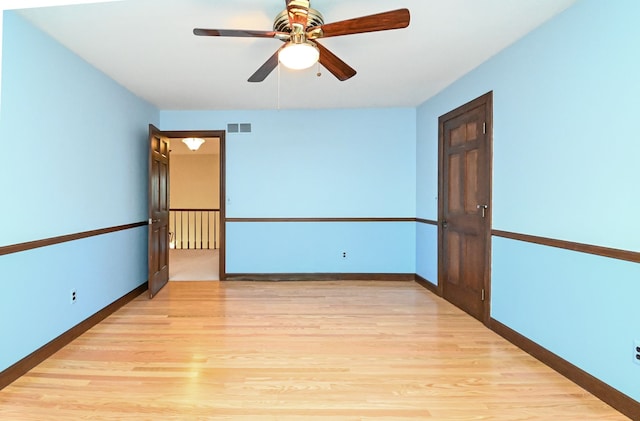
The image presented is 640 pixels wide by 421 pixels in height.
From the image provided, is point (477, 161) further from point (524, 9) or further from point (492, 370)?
point (492, 370)

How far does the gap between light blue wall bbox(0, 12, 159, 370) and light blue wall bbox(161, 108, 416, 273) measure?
1408 millimetres

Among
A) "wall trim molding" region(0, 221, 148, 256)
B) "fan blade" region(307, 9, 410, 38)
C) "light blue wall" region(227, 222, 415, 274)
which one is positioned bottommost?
"light blue wall" region(227, 222, 415, 274)

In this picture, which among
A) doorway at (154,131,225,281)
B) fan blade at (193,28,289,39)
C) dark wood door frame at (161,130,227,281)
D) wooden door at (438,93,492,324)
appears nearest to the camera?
fan blade at (193,28,289,39)

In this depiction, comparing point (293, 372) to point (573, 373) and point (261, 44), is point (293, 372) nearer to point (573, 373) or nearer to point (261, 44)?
point (573, 373)

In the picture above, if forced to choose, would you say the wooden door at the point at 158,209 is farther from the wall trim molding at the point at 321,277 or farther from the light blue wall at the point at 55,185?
the wall trim molding at the point at 321,277

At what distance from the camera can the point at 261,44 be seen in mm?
2797

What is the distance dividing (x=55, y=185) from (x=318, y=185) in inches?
119

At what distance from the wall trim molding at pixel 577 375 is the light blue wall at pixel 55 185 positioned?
140 inches

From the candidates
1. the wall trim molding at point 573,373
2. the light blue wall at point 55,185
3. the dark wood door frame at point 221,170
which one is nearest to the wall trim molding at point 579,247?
the wall trim molding at point 573,373

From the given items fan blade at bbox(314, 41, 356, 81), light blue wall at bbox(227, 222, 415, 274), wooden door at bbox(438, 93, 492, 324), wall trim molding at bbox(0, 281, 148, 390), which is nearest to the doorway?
light blue wall at bbox(227, 222, 415, 274)

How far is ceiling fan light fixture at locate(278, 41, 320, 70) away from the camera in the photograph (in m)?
2.11

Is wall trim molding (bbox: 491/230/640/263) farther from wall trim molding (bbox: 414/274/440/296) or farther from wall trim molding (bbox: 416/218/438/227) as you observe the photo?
wall trim molding (bbox: 414/274/440/296)

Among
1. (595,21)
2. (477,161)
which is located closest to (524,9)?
(595,21)

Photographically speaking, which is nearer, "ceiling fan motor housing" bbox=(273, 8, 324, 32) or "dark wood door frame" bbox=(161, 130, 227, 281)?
"ceiling fan motor housing" bbox=(273, 8, 324, 32)
